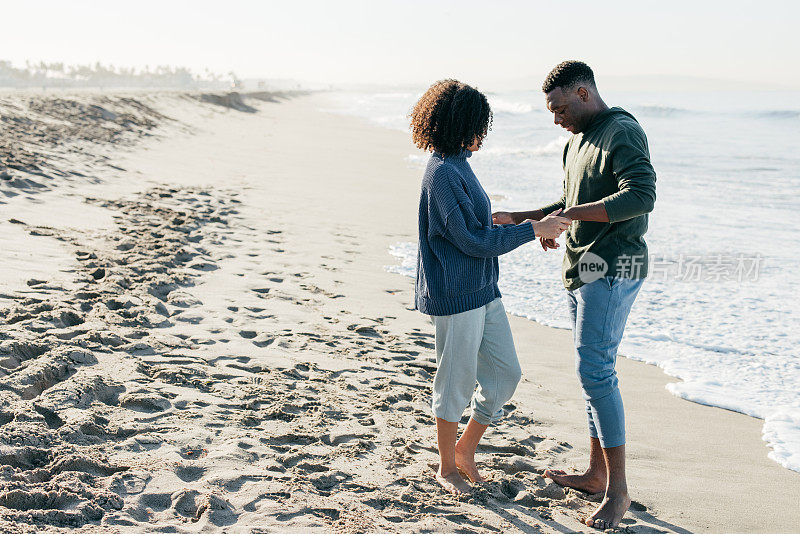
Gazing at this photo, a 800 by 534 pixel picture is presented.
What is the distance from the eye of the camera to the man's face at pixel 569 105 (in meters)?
2.61

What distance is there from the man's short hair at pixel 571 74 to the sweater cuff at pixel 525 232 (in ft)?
2.02

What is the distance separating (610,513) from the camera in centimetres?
251

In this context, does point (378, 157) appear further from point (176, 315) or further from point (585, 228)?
point (585, 228)

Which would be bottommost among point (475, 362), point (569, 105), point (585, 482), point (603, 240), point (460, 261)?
point (585, 482)

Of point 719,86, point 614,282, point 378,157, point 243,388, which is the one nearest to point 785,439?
point 614,282

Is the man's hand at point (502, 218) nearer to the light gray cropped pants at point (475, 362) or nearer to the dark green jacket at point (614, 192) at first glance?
the dark green jacket at point (614, 192)

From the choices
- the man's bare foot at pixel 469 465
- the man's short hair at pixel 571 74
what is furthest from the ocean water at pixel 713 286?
the man's short hair at pixel 571 74

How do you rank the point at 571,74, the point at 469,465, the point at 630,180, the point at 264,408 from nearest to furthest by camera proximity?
1. the point at 630,180
2. the point at 571,74
3. the point at 469,465
4. the point at 264,408

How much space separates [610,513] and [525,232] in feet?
3.78

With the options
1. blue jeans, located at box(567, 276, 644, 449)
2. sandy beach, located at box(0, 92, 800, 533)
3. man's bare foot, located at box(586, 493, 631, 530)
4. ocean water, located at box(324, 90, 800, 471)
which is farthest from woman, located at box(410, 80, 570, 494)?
ocean water, located at box(324, 90, 800, 471)

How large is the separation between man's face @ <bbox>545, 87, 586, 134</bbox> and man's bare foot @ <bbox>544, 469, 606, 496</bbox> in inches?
58.7

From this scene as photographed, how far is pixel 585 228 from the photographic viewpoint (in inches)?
100

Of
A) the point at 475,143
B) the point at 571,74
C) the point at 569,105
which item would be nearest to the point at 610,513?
the point at 475,143

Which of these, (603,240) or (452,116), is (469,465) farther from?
(452,116)
